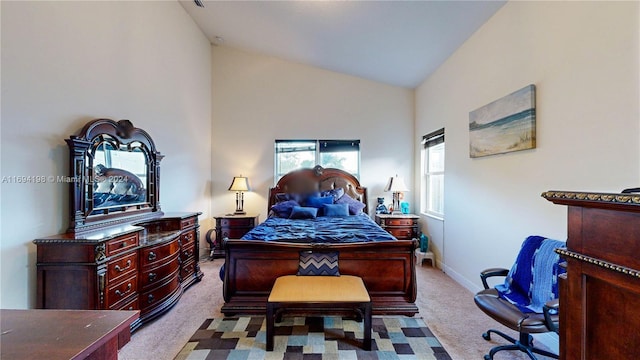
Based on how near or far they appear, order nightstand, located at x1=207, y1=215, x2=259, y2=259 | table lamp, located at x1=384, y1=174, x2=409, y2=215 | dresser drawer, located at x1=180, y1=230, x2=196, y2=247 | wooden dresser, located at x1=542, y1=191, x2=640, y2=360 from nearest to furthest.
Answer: wooden dresser, located at x1=542, y1=191, x2=640, y2=360 → dresser drawer, located at x1=180, y1=230, x2=196, y2=247 → nightstand, located at x1=207, y1=215, x2=259, y2=259 → table lamp, located at x1=384, y1=174, x2=409, y2=215

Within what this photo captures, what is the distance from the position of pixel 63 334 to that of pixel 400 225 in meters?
4.19

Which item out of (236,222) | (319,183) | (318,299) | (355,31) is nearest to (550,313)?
(318,299)

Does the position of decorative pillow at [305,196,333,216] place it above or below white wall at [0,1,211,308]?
below

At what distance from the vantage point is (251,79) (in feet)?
16.3

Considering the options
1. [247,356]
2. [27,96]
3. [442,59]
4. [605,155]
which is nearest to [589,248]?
[605,155]

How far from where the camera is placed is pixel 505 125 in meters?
2.54

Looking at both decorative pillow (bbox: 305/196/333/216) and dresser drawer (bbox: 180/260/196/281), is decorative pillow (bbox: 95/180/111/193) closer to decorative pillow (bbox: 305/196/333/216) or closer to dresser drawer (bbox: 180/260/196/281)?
dresser drawer (bbox: 180/260/196/281)

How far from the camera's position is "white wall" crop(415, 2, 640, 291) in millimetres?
1640

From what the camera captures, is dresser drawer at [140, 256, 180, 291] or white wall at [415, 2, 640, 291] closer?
white wall at [415, 2, 640, 291]

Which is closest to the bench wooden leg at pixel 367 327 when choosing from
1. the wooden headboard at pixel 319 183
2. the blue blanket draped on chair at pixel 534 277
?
the blue blanket draped on chair at pixel 534 277

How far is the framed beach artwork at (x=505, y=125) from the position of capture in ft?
7.46

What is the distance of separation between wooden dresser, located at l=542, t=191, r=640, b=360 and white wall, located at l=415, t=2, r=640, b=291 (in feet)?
4.31

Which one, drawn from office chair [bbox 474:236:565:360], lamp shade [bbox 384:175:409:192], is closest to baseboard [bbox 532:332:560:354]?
office chair [bbox 474:236:565:360]

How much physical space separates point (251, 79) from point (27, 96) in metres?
3.37
